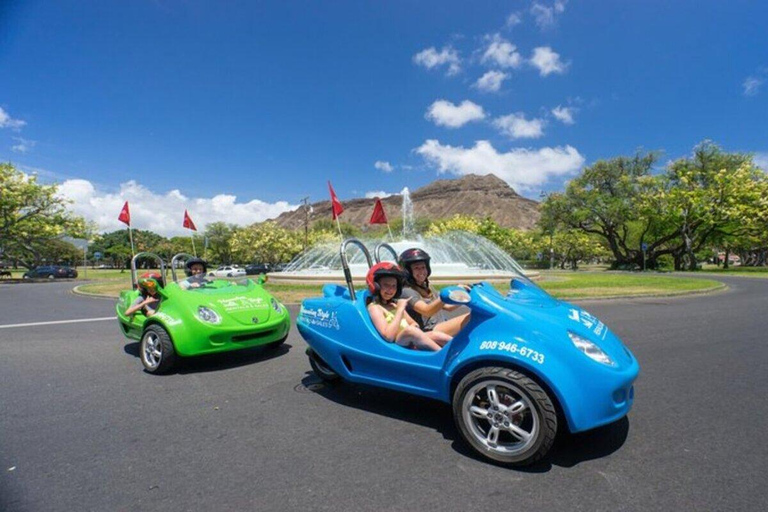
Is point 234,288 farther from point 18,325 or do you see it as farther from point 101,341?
point 18,325

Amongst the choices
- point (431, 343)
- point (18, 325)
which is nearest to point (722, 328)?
point (431, 343)

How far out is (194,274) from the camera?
6359 millimetres

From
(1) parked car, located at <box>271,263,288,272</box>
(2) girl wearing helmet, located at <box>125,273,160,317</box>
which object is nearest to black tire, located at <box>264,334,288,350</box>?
(2) girl wearing helmet, located at <box>125,273,160,317</box>

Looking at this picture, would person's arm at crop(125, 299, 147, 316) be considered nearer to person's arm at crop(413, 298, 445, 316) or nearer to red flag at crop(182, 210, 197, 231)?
person's arm at crop(413, 298, 445, 316)

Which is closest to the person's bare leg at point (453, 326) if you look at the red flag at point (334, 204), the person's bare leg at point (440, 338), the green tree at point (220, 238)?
the person's bare leg at point (440, 338)

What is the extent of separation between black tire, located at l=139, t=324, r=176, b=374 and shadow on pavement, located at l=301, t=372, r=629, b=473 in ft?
5.59

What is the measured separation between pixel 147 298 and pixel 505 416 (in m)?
5.36

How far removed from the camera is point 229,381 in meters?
4.75

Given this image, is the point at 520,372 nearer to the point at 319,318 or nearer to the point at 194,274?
the point at 319,318

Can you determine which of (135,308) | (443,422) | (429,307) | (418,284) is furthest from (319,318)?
(135,308)

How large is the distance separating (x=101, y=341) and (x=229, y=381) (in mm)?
3948

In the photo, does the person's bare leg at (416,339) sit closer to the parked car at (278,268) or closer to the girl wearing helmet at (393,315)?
the girl wearing helmet at (393,315)

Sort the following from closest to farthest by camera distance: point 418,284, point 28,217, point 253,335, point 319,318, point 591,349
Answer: point 591,349 < point 319,318 < point 418,284 < point 253,335 < point 28,217

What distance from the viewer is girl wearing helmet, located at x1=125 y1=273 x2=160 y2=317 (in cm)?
545
